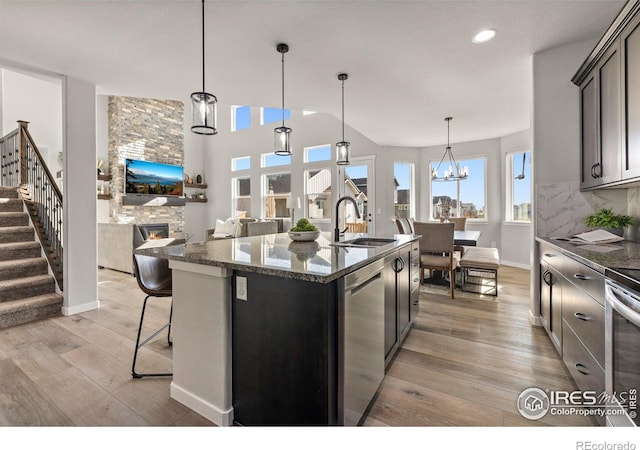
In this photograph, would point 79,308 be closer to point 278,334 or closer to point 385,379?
point 278,334

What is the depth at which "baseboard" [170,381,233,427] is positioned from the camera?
1532 mm

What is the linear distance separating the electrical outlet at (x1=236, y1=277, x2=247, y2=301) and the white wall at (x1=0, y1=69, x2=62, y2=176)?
809cm

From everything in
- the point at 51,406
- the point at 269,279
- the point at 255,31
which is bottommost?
the point at 51,406

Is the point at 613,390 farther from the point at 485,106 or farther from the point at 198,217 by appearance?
the point at 198,217

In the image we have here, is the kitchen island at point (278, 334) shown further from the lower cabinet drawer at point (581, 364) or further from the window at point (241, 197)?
the window at point (241, 197)

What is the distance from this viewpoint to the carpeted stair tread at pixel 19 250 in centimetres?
352

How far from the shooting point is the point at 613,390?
128 cm

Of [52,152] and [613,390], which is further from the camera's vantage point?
[52,152]

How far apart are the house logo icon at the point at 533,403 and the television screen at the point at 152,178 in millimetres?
8055

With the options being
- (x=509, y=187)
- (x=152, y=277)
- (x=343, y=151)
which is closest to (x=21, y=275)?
(x=152, y=277)

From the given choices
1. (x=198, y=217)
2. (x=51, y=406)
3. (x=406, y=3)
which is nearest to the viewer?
(x=51, y=406)

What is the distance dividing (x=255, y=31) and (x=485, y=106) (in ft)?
11.4

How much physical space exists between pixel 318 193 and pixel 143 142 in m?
4.64
